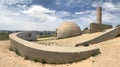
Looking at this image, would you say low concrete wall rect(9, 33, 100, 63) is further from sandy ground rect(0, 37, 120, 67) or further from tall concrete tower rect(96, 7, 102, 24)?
tall concrete tower rect(96, 7, 102, 24)

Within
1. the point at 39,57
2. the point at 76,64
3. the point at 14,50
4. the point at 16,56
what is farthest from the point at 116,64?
the point at 14,50

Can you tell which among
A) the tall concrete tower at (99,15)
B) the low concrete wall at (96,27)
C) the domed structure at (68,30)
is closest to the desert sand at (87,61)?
the low concrete wall at (96,27)

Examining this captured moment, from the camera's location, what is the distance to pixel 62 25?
28656 mm

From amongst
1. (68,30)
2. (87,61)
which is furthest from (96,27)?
(87,61)

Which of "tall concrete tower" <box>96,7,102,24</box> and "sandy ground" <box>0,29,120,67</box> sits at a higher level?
"tall concrete tower" <box>96,7,102,24</box>

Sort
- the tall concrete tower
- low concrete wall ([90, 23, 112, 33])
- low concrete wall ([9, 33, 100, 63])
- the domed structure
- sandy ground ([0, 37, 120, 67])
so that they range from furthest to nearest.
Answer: the tall concrete tower → the domed structure → low concrete wall ([90, 23, 112, 33]) → low concrete wall ([9, 33, 100, 63]) → sandy ground ([0, 37, 120, 67])

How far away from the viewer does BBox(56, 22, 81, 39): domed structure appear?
26828 millimetres

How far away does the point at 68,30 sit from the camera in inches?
1064

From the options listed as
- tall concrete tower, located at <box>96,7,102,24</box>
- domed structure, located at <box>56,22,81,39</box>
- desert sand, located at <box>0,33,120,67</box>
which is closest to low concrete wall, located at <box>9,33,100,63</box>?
desert sand, located at <box>0,33,120,67</box>

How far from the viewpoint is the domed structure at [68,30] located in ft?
88.0

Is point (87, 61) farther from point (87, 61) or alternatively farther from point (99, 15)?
point (99, 15)

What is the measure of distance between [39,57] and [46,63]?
23.1 inches

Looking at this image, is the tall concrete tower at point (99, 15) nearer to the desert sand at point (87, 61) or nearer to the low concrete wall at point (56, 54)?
the desert sand at point (87, 61)

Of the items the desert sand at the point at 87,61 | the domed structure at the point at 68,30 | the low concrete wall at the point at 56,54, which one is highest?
the low concrete wall at the point at 56,54
